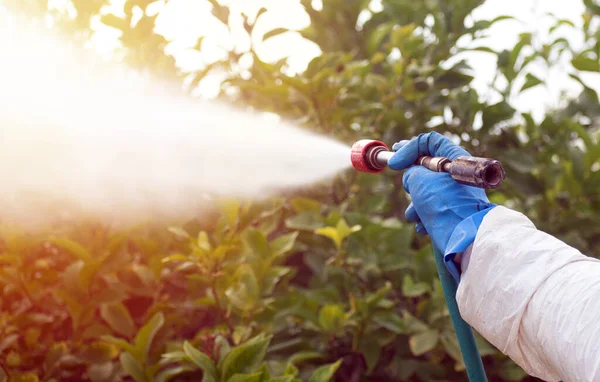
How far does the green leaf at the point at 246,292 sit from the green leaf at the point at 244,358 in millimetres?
250

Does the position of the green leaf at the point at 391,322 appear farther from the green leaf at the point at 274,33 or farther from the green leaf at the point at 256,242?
the green leaf at the point at 274,33

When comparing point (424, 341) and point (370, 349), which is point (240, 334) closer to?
point (370, 349)

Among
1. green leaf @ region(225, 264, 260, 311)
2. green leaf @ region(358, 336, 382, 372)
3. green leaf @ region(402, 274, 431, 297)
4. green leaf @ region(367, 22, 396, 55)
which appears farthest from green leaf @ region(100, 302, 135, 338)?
green leaf @ region(367, 22, 396, 55)

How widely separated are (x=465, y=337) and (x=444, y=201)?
0.29 m

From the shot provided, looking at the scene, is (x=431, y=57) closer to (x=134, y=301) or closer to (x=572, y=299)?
(x=134, y=301)

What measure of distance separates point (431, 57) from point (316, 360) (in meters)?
1.31

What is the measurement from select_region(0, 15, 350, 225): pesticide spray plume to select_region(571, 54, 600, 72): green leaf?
1034 millimetres

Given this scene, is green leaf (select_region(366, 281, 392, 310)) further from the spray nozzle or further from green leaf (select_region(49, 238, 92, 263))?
green leaf (select_region(49, 238, 92, 263))

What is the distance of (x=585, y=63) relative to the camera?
2.30 m

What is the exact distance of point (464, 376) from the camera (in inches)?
76.1

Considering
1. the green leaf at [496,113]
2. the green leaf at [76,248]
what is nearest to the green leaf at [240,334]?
the green leaf at [76,248]

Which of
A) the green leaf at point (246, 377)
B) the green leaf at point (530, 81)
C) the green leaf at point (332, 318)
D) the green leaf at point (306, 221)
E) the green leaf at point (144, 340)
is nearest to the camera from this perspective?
the green leaf at point (246, 377)

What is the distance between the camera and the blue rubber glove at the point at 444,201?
1153mm

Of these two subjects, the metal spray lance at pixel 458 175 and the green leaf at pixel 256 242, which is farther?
the green leaf at pixel 256 242
